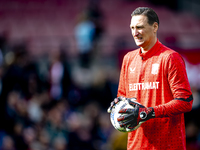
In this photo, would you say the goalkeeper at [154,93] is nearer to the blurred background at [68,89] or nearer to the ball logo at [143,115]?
the ball logo at [143,115]

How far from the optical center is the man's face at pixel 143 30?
3.95 m

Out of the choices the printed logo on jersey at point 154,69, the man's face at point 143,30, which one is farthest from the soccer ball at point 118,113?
the man's face at point 143,30

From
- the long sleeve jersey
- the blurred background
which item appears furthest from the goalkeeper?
the blurred background

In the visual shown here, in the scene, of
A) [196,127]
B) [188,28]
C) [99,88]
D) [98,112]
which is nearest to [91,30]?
[99,88]

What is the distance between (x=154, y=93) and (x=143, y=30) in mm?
751

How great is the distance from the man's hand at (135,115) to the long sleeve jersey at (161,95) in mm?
89

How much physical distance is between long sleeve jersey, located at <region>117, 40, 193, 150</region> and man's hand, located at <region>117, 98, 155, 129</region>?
0.29 feet

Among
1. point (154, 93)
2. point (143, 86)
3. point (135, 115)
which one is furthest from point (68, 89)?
point (135, 115)

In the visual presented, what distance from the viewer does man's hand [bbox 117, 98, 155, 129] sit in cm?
371

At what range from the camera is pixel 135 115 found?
3.72 metres

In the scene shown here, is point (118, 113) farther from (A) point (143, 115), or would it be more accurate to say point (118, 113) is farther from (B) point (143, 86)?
(B) point (143, 86)

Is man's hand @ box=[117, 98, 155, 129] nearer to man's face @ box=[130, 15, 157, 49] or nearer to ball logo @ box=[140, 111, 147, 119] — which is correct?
ball logo @ box=[140, 111, 147, 119]

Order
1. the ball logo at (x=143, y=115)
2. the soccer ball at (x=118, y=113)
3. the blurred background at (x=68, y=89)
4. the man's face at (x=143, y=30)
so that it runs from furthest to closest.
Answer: the blurred background at (x=68, y=89) → the man's face at (x=143, y=30) → the soccer ball at (x=118, y=113) → the ball logo at (x=143, y=115)

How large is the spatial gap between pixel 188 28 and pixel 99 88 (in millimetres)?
9103
